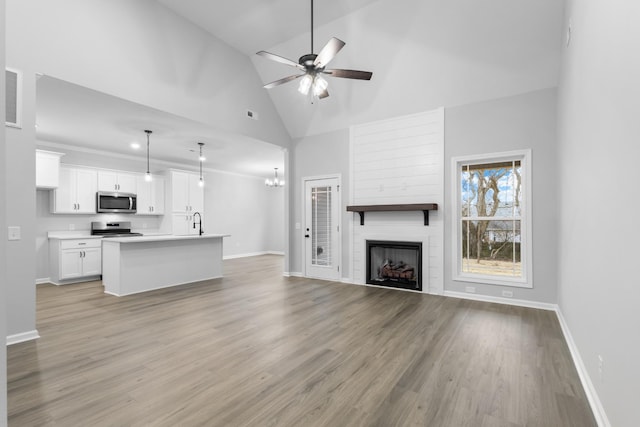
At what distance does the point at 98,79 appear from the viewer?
144 inches

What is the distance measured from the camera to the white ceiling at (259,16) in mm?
4117

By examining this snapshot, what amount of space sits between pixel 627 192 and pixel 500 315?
297 centimetres

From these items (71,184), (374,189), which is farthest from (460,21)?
(71,184)

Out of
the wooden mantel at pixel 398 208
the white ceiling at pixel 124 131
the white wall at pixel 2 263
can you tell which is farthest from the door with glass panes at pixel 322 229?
the white wall at pixel 2 263

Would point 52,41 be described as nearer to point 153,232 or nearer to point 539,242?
point 153,232

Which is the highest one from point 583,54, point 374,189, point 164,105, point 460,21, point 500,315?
point 460,21

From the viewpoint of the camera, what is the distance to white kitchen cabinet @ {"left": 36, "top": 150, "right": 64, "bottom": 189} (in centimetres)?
570

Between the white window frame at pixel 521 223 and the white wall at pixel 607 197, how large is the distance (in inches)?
56.8

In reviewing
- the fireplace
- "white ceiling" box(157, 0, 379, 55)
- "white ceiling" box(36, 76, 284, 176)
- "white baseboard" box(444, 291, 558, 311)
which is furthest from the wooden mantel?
"white ceiling" box(157, 0, 379, 55)

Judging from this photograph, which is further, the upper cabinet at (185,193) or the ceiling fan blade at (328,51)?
the upper cabinet at (185,193)

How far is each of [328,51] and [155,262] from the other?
15.1ft

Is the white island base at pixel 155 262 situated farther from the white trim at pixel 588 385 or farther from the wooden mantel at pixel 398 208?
the white trim at pixel 588 385

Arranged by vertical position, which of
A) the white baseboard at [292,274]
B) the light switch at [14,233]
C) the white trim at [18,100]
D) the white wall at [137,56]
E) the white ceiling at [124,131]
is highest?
the white wall at [137,56]

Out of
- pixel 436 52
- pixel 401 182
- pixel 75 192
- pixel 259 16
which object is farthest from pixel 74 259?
pixel 436 52
